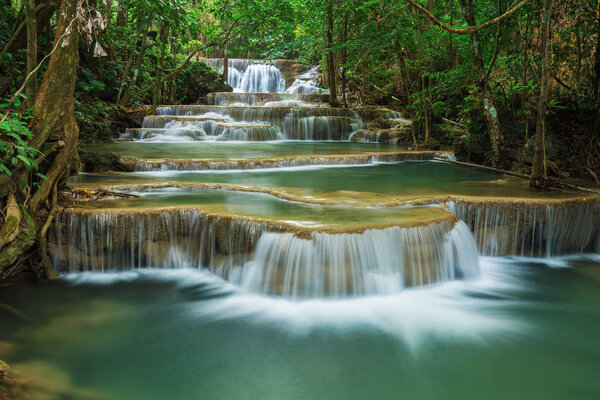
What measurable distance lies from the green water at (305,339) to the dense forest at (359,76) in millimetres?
1000

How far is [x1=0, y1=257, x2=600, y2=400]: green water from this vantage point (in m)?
3.39

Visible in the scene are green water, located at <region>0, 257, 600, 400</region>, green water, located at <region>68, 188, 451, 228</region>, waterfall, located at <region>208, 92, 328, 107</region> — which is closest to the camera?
green water, located at <region>0, 257, 600, 400</region>

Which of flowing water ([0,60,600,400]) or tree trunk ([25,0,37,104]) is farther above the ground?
tree trunk ([25,0,37,104])

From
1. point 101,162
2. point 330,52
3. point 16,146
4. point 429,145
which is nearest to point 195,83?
point 330,52

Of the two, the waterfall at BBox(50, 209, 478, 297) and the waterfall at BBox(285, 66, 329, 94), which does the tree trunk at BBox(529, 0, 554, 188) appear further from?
the waterfall at BBox(285, 66, 329, 94)

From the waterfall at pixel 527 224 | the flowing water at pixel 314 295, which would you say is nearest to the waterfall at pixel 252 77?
the flowing water at pixel 314 295

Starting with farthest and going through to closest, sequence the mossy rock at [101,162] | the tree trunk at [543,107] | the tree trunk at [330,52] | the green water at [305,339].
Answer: the tree trunk at [330,52] → the mossy rock at [101,162] → the tree trunk at [543,107] → the green water at [305,339]

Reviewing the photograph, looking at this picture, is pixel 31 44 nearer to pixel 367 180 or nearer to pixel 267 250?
pixel 267 250

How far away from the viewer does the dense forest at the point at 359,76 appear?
4844mm

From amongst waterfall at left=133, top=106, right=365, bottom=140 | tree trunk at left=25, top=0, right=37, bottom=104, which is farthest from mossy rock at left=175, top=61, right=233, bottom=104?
tree trunk at left=25, top=0, right=37, bottom=104

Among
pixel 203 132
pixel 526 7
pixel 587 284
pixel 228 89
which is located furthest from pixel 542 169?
pixel 228 89

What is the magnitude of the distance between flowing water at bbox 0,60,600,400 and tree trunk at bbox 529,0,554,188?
0.42 metres

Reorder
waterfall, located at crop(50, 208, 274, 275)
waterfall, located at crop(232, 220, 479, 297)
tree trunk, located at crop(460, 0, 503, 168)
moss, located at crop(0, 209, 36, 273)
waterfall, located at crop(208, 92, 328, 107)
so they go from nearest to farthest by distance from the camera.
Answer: moss, located at crop(0, 209, 36, 273) → waterfall, located at crop(232, 220, 479, 297) → waterfall, located at crop(50, 208, 274, 275) → tree trunk, located at crop(460, 0, 503, 168) → waterfall, located at crop(208, 92, 328, 107)

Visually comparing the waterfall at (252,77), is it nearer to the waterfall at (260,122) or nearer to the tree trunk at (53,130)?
the waterfall at (260,122)
